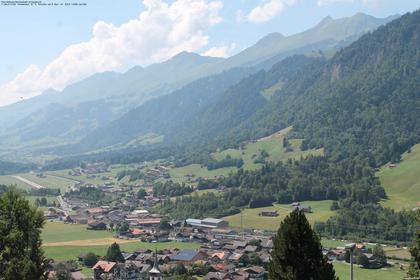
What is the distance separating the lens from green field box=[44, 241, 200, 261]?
9806 centimetres

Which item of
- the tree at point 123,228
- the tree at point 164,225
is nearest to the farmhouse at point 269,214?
the tree at point 164,225

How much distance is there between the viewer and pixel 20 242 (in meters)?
27.1

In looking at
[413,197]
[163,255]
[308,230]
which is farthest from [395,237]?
[308,230]

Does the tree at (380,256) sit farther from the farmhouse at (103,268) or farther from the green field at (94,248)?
the farmhouse at (103,268)

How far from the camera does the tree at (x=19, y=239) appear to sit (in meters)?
26.3

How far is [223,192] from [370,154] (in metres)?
46.9

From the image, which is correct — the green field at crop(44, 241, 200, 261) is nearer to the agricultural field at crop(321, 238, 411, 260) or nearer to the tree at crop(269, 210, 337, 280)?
the agricultural field at crop(321, 238, 411, 260)

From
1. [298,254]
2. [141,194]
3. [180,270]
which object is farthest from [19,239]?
[141,194]

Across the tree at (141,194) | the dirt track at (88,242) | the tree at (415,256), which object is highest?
the tree at (141,194)

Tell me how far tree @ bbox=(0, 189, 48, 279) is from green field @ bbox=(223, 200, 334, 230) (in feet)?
315

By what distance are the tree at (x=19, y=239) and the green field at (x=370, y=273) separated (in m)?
55.3

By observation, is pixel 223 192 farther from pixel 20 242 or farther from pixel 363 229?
pixel 20 242

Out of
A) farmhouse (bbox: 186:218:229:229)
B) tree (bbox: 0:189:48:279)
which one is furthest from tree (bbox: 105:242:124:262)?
tree (bbox: 0:189:48:279)

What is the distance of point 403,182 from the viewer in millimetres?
147875
